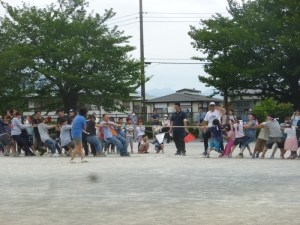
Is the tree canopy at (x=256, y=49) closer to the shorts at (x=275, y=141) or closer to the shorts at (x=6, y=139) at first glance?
the shorts at (x=275, y=141)

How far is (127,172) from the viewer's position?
15641 mm

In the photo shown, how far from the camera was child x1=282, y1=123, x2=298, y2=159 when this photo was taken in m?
21.0

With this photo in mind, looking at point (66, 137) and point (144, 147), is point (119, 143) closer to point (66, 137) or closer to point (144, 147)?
point (66, 137)

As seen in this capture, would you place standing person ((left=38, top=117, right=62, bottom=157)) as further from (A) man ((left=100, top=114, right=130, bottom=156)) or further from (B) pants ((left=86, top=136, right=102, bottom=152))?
(A) man ((left=100, top=114, right=130, bottom=156))

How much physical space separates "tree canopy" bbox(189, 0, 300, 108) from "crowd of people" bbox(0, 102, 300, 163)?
53.2 feet

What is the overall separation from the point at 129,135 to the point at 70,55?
20.1 m

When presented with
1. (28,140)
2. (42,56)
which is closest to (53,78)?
(42,56)

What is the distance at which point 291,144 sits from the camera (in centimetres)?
2102

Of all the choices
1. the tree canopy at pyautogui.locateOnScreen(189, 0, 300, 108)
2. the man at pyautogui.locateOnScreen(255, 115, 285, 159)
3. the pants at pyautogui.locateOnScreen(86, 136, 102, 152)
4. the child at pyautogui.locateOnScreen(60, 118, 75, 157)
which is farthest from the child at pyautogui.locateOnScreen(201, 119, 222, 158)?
the tree canopy at pyautogui.locateOnScreen(189, 0, 300, 108)

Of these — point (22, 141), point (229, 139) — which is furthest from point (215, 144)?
point (22, 141)

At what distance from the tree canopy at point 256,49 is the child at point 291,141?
688 inches

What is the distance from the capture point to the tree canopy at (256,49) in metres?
40.0

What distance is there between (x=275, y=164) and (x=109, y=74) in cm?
3077

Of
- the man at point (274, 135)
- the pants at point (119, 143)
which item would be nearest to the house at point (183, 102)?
the pants at point (119, 143)
